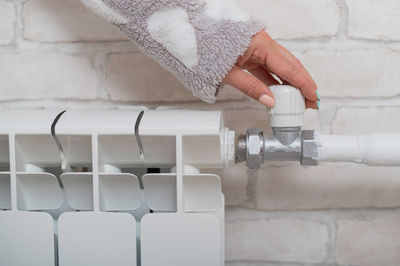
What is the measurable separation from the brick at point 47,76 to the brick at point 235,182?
229mm

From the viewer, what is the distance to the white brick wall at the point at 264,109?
2.11ft

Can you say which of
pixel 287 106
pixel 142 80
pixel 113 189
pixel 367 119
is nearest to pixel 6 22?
pixel 142 80

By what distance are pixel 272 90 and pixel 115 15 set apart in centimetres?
19

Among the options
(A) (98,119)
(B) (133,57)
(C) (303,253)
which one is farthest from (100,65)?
(C) (303,253)

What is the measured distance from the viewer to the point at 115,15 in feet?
1.66

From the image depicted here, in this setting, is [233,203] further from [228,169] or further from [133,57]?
[133,57]

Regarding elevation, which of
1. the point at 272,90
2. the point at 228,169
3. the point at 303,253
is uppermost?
the point at 272,90

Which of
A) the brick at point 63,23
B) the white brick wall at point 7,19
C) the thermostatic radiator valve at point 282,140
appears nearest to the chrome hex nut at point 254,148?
the thermostatic radiator valve at point 282,140

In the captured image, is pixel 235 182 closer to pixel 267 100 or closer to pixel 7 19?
pixel 267 100

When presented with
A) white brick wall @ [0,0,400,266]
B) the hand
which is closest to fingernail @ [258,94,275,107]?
the hand

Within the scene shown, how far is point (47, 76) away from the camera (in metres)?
0.69

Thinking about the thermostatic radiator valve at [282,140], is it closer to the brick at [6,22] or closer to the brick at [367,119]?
the brick at [367,119]

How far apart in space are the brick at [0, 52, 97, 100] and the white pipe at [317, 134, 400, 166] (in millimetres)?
351

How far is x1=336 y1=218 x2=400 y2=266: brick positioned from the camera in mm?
674
